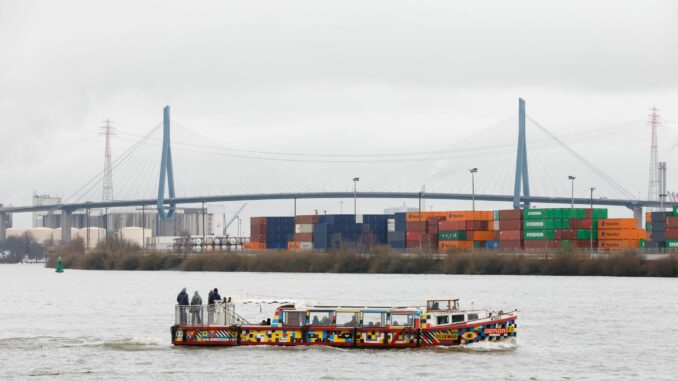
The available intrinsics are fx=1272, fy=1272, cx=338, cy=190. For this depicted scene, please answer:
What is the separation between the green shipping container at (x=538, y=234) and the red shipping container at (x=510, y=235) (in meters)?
0.50

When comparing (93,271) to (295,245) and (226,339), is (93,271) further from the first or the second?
(226,339)

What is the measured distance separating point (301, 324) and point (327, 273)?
7182 centimetres

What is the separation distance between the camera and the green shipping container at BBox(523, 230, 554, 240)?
10956cm

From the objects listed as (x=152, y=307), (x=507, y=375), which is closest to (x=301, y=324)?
(x=507, y=375)

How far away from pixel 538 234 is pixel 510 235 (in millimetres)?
3182

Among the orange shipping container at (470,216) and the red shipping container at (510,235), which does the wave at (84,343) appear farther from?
the orange shipping container at (470,216)

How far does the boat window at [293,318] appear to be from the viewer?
128ft

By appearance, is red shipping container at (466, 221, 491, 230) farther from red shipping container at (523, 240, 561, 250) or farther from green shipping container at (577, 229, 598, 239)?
green shipping container at (577, 229, 598, 239)

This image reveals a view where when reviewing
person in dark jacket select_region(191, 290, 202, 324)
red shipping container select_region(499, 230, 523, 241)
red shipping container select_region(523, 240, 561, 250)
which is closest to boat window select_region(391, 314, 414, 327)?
person in dark jacket select_region(191, 290, 202, 324)

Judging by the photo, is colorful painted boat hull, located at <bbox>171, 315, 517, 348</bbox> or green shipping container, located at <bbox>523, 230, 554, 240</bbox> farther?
green shipping container, located at <bbox>523, 230, 554, 240</bbox>

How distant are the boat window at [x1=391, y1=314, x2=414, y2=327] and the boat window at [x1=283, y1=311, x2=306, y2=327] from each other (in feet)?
9.10

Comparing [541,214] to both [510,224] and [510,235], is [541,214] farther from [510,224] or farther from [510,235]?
[510,235]

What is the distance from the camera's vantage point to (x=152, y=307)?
60969mm

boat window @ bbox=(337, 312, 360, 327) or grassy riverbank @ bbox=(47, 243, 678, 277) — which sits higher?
grassy riverbank @ bbox=(47, 243, 678, 277)
